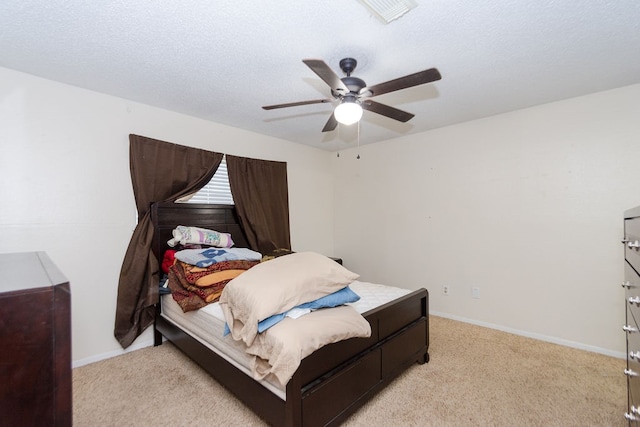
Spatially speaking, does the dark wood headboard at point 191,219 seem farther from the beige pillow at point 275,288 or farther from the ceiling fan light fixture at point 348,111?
the ceiling fan light fixture at point 348,111

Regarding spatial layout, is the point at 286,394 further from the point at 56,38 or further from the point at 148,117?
the point at 148,117

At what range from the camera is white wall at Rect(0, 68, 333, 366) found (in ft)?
7.63

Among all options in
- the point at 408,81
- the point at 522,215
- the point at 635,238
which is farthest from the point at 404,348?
the point at 522,215

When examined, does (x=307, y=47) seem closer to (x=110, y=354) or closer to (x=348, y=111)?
(x=348, y=111)

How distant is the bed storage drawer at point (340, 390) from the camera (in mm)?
1551

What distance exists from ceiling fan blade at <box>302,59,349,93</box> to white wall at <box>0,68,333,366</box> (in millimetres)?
2133

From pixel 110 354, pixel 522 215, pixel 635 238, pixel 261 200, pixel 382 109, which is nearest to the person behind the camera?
pixel 635 238

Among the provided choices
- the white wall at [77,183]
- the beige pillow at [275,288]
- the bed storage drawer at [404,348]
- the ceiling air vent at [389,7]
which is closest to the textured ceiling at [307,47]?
the ceiling air vent at [389,7]

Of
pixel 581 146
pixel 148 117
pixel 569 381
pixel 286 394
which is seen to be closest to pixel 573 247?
pixel 581 146

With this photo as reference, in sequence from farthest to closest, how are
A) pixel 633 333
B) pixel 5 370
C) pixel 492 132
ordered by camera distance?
pixel 492 132
pixel 633 333
pixel 5 370

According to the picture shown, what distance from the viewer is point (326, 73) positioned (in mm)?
1733

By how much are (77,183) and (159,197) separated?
0.66m

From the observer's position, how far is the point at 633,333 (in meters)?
1.33

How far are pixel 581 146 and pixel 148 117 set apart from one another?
4.35 meters
